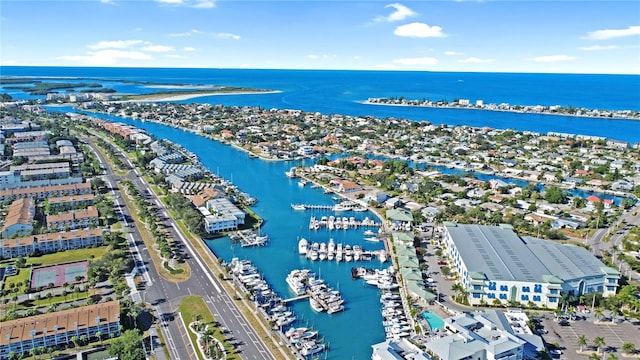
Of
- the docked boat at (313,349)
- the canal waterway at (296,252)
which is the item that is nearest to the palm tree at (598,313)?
the canal waterway at (296,252)

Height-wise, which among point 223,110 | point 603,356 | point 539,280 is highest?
point 223,110

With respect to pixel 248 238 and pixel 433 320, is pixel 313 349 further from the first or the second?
pixel 248 238

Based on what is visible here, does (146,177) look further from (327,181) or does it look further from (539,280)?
(539,280)

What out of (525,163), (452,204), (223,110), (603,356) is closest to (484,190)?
(452,204)

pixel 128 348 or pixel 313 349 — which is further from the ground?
pixel 128 348

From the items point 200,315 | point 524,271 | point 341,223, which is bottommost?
point 200,315

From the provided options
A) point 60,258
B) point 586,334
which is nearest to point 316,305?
point 586,334
